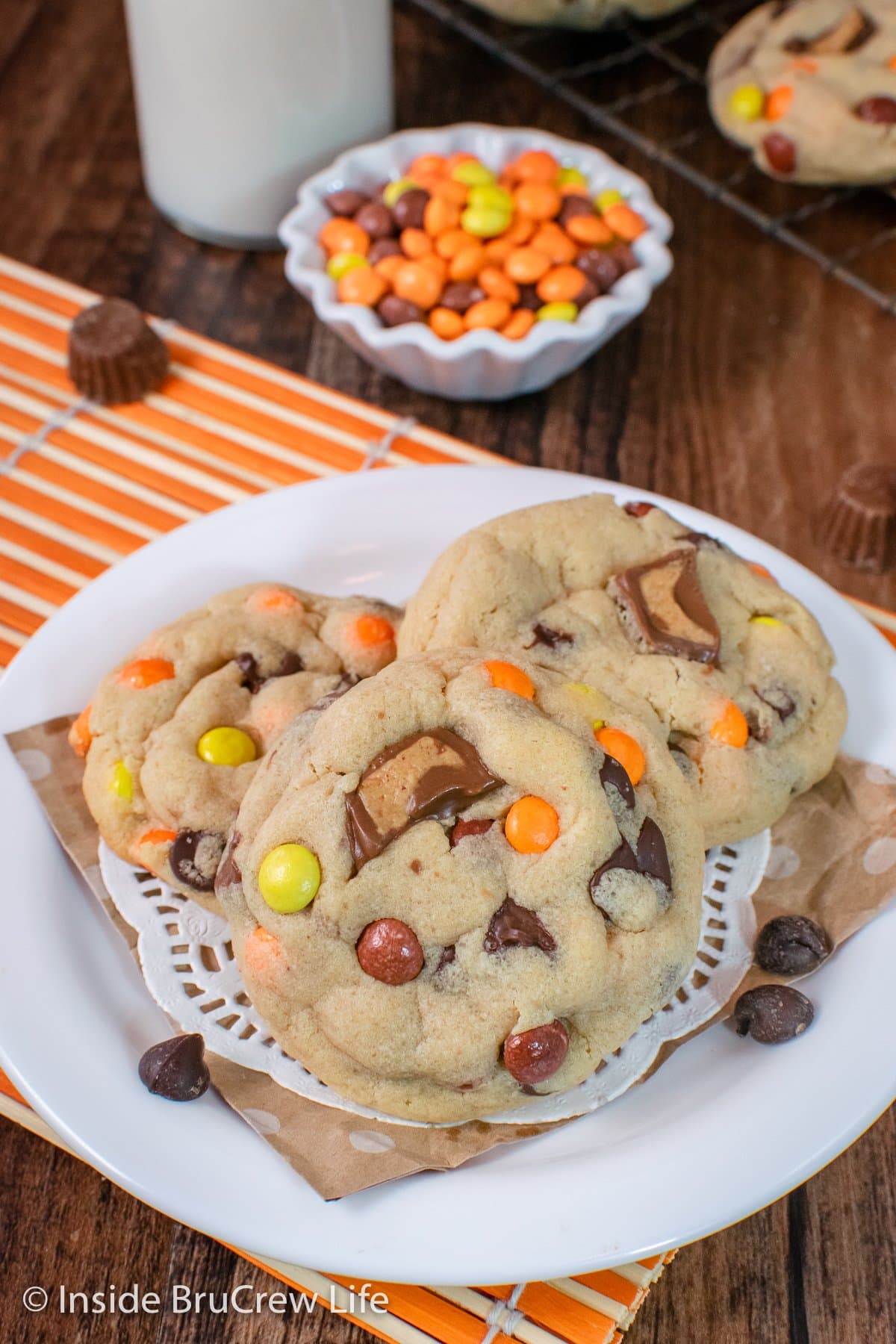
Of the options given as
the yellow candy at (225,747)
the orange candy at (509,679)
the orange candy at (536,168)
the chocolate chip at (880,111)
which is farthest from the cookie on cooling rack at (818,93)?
the yellow candy at (225,747)

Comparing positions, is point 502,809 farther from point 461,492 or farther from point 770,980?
point 461,492

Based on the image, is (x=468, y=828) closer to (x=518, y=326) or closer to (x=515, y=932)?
(x=515, y=932)

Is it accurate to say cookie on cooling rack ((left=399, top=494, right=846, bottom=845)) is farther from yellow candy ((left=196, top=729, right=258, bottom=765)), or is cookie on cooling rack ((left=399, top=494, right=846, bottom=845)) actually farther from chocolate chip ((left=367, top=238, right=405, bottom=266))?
chocolate chip ((left=367, top=238, right=405, bottom=266))

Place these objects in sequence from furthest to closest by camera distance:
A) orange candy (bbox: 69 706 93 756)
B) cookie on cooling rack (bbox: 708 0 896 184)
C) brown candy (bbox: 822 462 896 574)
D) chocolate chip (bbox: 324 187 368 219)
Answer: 1. cookie on cooling rack (bbox: 708 0 896 184)
2. chocolate chip (bbox: 324 187 368 219)
3. brown candy (bbox: 822 462 896 574)
4. orange candy (bbox: 69 706 93 756)

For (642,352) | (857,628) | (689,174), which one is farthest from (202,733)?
(689,174)

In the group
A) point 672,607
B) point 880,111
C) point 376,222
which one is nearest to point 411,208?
point 376,222

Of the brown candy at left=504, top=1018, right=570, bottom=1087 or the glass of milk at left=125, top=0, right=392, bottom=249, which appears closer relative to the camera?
the brown candy at left=504, top=1018, right=570, bottom=1087

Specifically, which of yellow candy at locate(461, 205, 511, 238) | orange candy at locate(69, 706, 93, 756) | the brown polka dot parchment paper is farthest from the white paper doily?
yellow candy at locate(461, 205, 511, 238)
